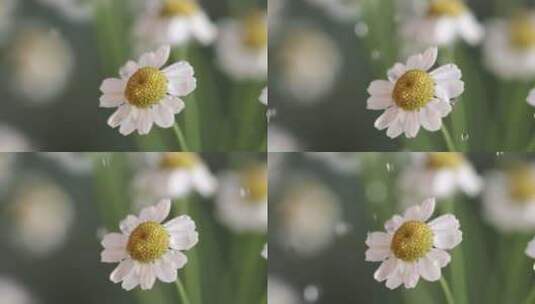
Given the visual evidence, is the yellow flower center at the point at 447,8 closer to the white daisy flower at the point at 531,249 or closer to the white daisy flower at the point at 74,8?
the white daisy flower at the point at 531,249

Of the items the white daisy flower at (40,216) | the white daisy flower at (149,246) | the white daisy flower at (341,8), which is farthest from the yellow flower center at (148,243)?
the white daisy flower at (341,8)

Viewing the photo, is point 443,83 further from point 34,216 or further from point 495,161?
point 34,216

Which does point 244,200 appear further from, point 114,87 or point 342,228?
point 114,87

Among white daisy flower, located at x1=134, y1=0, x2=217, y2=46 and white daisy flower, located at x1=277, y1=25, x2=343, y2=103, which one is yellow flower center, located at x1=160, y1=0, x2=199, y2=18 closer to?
white daisy flower, located at x1=134, y1=0, x2=217, y2=46

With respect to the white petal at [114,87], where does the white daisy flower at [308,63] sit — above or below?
above

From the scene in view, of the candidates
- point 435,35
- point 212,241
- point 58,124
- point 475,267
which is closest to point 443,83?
point 435,35

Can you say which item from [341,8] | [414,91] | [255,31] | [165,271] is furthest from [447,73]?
[165,271]
